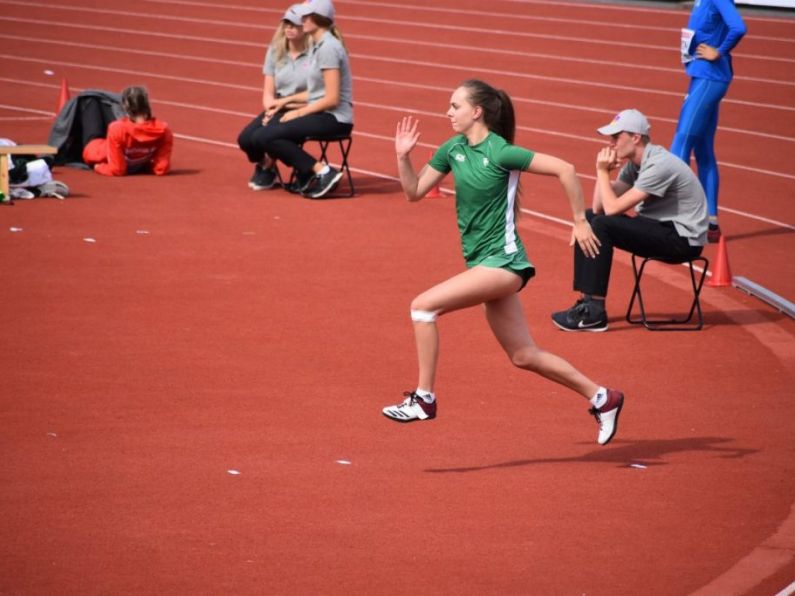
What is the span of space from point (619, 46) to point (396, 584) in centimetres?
1747

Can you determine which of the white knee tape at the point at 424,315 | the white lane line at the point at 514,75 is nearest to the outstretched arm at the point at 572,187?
the white knee tape at the point at 424,315

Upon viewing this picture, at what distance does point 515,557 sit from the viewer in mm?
5934

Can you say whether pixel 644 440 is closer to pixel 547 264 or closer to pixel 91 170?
pixel 547 264

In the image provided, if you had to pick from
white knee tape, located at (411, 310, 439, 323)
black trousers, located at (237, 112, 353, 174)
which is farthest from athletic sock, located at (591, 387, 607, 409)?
black trousers, located at (237, 112, 353, 174)

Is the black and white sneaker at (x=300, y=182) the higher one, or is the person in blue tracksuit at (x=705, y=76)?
the person in blue tracksuit at (x=705, y=76)

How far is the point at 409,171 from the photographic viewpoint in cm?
706

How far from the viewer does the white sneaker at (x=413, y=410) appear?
22.7 feet

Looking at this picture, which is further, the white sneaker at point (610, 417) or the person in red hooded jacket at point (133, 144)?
the person in red hooded jacket at point (133, 144)

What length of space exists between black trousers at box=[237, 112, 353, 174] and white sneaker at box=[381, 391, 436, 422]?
22.8 feet

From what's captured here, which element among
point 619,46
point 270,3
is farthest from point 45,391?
point 270,3

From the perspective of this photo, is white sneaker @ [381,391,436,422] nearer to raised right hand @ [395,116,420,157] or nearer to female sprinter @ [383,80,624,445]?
female sprinter @ [383,80,624,445]

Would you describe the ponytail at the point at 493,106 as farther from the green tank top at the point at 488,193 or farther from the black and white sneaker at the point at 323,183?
the black and white sneaker at the point at 323,183

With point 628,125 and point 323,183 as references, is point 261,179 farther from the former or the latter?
point 628,125

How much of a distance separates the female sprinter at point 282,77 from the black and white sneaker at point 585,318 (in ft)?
16.0
